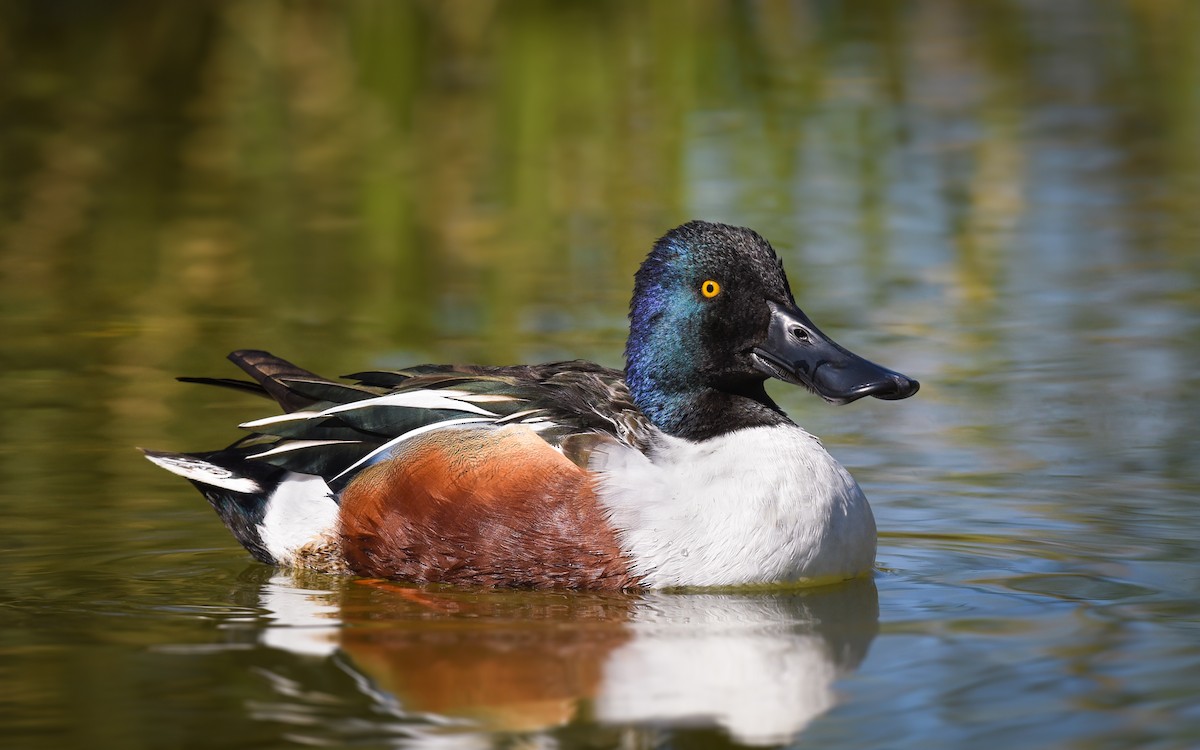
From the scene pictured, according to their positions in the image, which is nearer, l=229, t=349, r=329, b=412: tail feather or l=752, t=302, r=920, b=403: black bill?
l=752, t=302, r=920, b=403: black bill

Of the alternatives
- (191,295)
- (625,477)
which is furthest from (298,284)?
(625,477)

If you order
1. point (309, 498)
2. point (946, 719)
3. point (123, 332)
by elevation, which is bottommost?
point (946, 719)

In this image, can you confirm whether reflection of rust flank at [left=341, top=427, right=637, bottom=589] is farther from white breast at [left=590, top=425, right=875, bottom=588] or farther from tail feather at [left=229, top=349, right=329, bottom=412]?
tail feather at [left=229, top=349, right=329, bottom=412]

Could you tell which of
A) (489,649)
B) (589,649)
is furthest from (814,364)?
(489,649)

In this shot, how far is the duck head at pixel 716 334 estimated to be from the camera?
618 cm

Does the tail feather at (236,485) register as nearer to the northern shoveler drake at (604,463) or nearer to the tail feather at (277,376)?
the northern shoveler drake at (604,463)

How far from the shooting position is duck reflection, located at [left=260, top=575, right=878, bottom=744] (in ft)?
15.1

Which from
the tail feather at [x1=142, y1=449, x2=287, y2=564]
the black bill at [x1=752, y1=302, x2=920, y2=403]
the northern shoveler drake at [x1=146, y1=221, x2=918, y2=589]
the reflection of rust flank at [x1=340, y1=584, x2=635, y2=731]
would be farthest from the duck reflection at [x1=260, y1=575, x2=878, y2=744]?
the black bill at [x1=752, y1=302, x2=920, y2=403]

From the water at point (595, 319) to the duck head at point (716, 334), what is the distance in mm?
664

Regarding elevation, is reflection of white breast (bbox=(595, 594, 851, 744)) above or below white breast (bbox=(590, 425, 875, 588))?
below

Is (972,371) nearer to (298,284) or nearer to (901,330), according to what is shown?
(901,330)

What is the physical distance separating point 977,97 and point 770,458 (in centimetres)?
1228

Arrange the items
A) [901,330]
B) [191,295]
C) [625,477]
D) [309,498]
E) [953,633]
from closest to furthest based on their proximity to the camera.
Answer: [953,633] < [625,477] < [309,498] < [901,330] < [191,295]

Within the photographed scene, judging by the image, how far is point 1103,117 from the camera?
1641 cm
